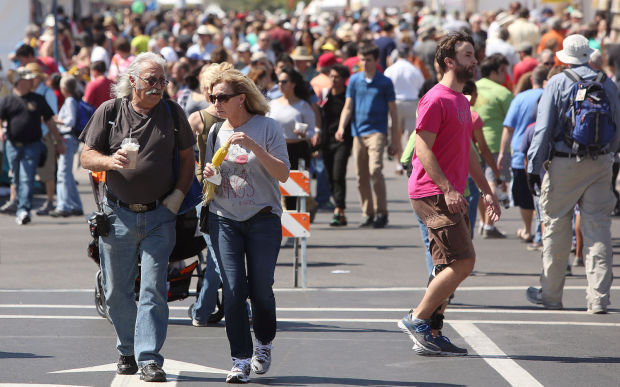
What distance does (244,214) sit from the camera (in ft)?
23.1

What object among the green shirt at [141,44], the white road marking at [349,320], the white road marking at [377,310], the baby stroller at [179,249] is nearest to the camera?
the baby stroller at [179,249]

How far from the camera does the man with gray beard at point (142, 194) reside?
23.2 feet

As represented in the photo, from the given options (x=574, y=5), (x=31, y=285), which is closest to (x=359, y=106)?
(x=31, y=285)

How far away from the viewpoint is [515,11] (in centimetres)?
3512

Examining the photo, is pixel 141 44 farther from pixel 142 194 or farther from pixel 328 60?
pixel 142 194

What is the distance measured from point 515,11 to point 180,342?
28223 mm

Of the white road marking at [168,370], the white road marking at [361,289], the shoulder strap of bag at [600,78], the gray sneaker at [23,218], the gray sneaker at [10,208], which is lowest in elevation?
the gray sneaker at [10,208]

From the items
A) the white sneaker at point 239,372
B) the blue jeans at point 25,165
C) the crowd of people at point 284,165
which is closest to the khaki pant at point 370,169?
the crowd of people at point 284,165

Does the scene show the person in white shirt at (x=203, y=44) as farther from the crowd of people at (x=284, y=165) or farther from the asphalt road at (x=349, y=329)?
the asphalt road at (x=349, y=329)

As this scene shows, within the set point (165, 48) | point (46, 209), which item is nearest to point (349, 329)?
point (46, 209)

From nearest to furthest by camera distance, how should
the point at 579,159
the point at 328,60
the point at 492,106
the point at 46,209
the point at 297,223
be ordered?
the point at 579,159 → the point at 297,223 → the point at 492,106 → the point at 46,209 → the point at 328,60

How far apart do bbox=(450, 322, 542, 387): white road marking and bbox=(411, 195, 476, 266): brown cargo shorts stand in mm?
680

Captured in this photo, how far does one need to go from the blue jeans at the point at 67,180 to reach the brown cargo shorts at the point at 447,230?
9.20 metres

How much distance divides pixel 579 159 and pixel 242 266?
11.5ft
